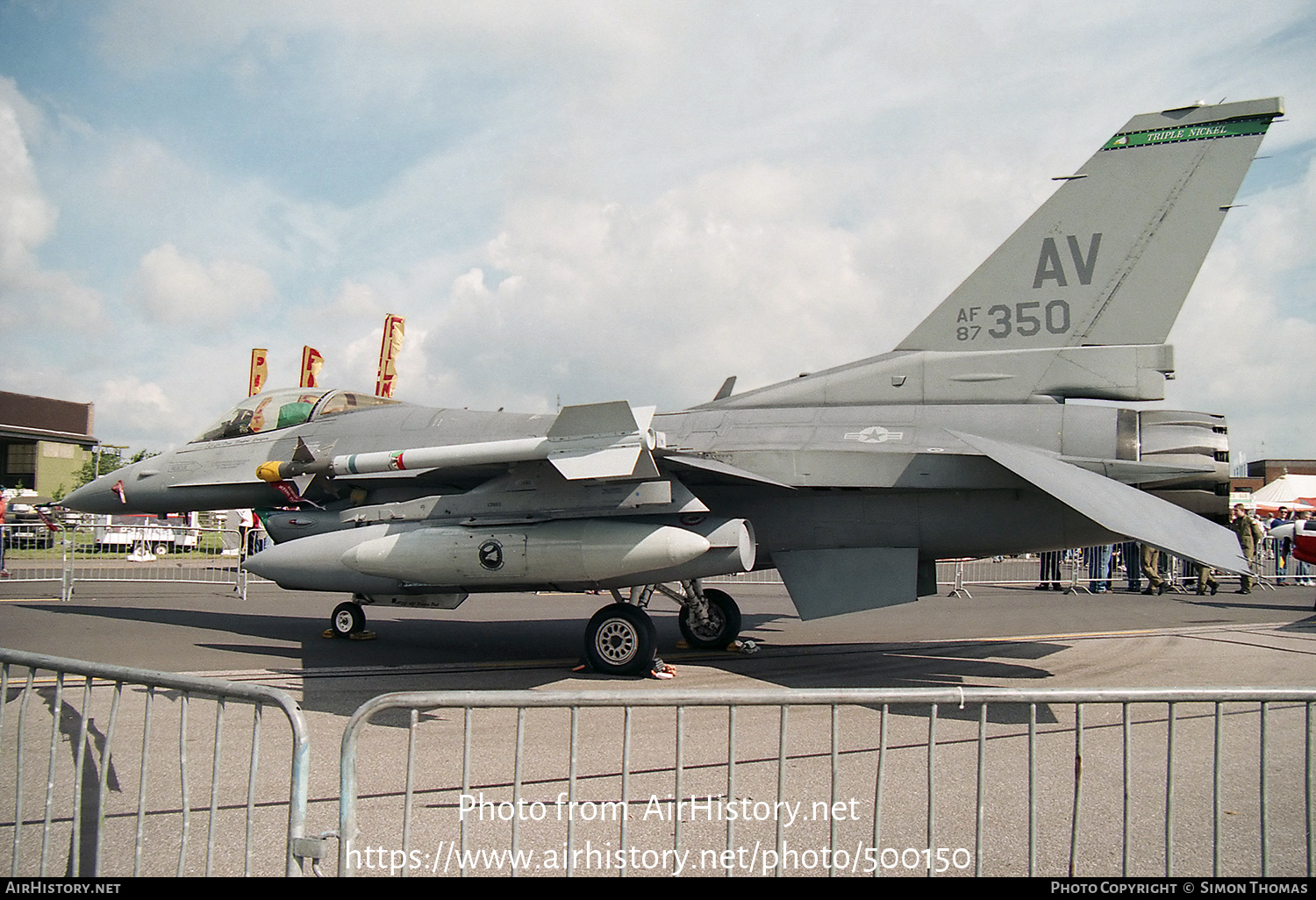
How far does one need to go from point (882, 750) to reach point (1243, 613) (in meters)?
13.9

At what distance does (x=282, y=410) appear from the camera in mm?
10461

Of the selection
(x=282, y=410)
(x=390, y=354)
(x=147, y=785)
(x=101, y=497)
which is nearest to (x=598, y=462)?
(x=147, y=785)

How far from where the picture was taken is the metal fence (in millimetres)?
14807

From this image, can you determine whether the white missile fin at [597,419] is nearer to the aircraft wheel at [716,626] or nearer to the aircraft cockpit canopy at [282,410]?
the aircraft wheel at [716,626]

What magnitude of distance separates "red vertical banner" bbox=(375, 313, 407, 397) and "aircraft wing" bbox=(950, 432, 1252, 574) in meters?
27.8

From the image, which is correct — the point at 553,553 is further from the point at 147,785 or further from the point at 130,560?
the point at 130,560

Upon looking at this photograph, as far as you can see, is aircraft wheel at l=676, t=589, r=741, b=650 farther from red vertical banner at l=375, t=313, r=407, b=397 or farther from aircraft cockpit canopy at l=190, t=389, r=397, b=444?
red vertical banner at l=375, t=313, r=407, b=397

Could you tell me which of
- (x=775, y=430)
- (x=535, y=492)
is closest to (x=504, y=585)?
(x=535, y=492)

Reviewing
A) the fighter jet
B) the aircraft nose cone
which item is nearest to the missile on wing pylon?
the fighter jet

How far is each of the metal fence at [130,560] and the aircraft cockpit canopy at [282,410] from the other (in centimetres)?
286

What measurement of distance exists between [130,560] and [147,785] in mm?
21388

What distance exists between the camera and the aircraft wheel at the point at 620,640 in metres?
7.64

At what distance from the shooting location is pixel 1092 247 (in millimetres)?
7648

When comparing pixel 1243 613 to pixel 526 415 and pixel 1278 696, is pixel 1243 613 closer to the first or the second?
pixel 526 415
